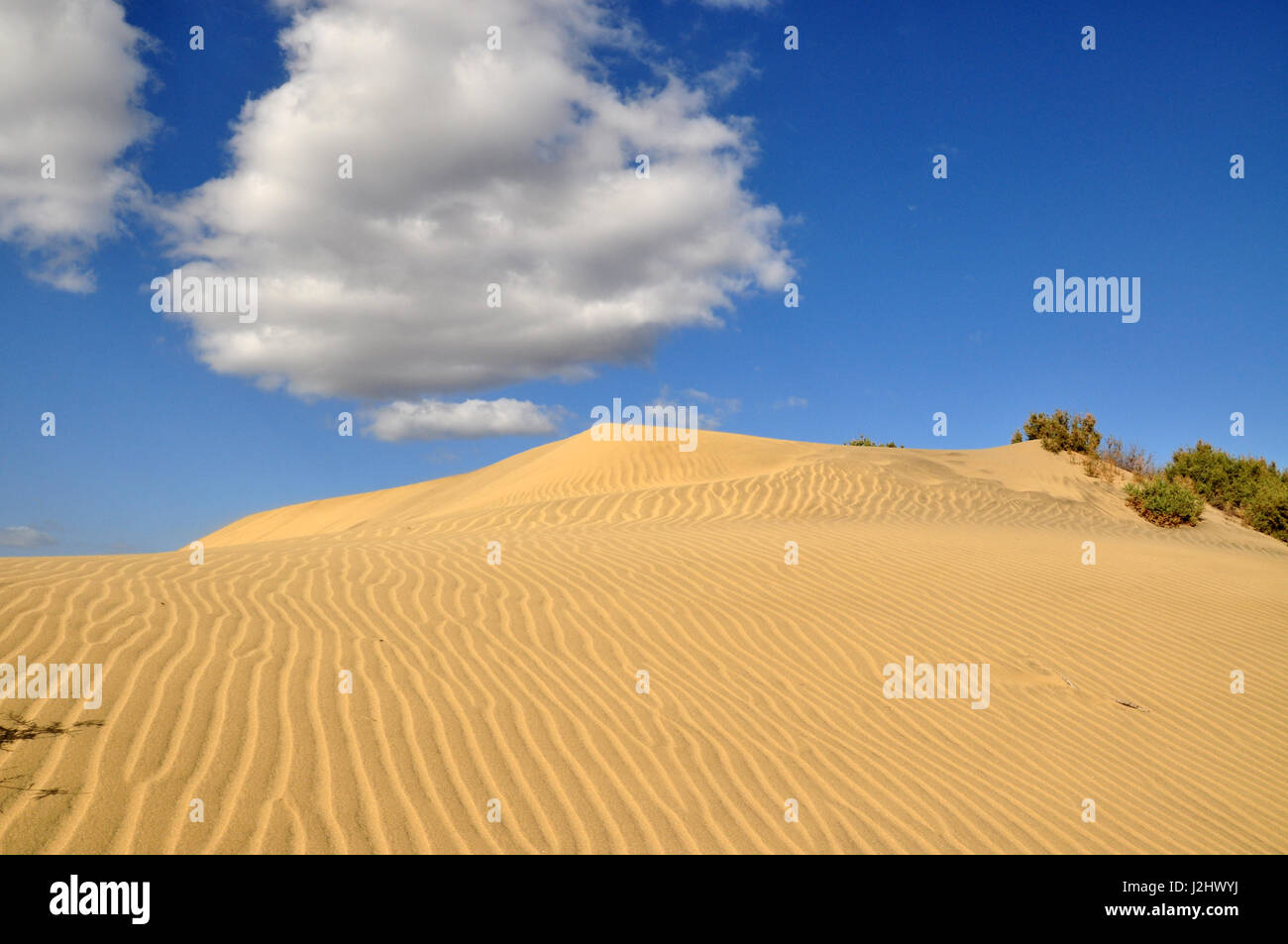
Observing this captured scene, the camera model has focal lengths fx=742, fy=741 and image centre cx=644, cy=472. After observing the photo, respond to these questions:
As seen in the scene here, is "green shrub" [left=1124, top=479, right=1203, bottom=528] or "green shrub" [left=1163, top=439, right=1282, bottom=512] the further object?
"green shrub" [left=1163, top=439, right=1282, bottom=512]

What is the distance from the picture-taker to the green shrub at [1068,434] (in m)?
22.8

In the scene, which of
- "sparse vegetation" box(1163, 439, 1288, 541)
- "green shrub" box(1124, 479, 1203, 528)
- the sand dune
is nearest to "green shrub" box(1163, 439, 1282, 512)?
"sparse vegetation" box(1163, 439, 1288, 541)

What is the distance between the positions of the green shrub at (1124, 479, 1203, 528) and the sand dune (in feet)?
26.9

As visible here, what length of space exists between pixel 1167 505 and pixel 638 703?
58.5ft

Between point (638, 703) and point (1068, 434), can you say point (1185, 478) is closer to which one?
point (1068, 434)

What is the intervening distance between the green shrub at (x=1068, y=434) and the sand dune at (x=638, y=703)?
43.7 feet

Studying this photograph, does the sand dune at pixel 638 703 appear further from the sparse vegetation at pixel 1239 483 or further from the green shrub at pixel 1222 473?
the green shrub at pixel 1222 473

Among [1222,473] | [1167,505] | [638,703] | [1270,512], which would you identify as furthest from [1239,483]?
[638,703]

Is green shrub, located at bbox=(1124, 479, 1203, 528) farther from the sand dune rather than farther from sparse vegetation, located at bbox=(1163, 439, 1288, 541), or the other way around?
the sand dune

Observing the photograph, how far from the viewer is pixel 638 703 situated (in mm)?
5262

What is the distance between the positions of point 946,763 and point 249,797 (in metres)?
4.19

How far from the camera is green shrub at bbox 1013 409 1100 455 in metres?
22.8

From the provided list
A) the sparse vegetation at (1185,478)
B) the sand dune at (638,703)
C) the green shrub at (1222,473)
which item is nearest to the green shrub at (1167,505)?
the sparse vegetation at (1185,478)
